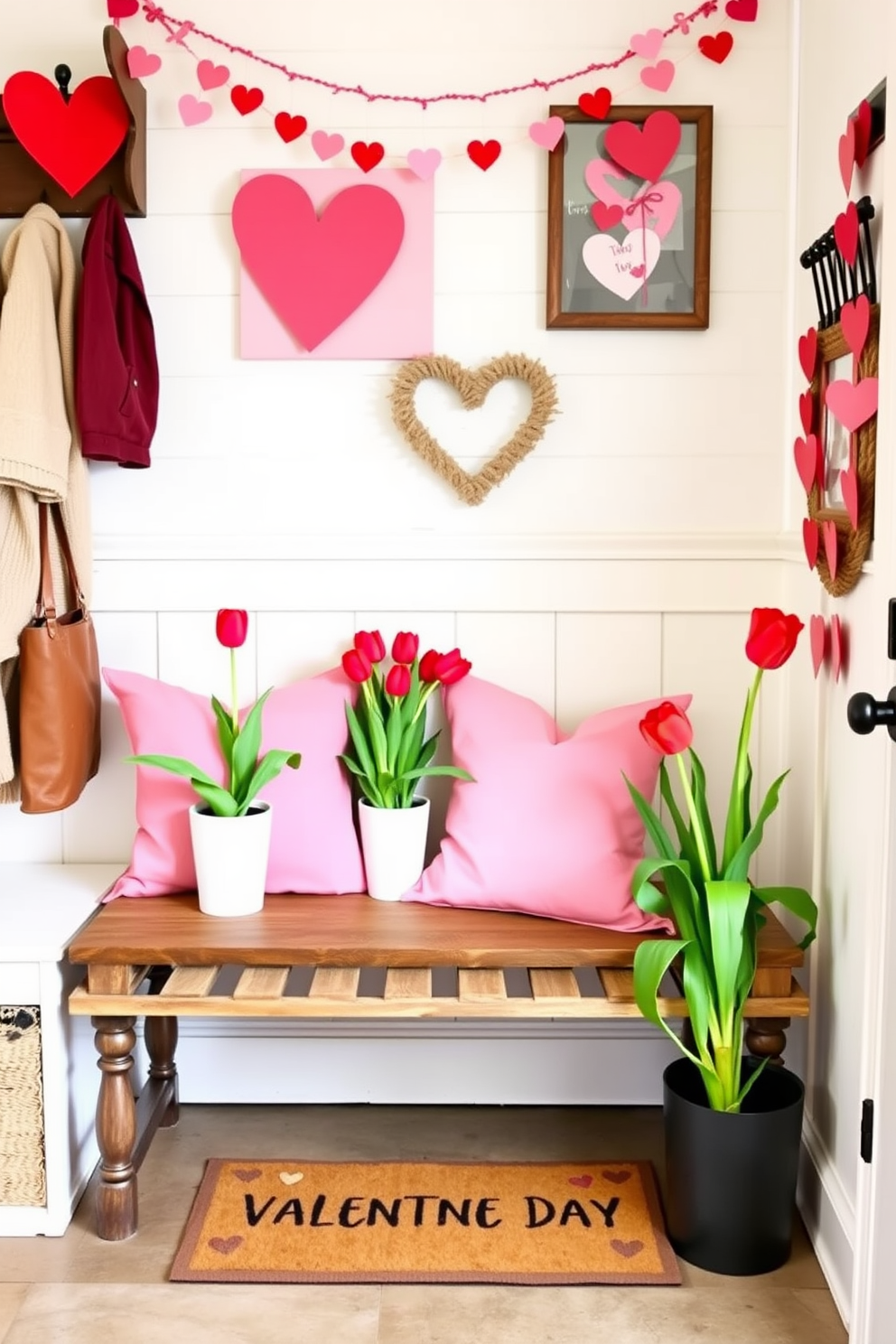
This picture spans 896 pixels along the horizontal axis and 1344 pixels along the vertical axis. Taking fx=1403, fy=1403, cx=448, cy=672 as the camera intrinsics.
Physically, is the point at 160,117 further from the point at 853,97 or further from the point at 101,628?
the point at 853,97

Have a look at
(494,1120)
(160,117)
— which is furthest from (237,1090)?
→ (160,117)

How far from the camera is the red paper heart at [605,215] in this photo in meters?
2.54

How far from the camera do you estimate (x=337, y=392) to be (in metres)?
2.61

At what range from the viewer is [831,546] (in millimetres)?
2146

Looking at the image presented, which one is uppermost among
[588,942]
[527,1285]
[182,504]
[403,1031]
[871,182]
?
[871,182]

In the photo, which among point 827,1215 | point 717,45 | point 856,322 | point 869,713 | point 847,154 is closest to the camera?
point 869,713

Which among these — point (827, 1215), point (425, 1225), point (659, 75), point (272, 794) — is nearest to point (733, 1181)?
point (827, 1215)

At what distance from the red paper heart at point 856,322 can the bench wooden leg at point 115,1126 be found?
59.6 inches

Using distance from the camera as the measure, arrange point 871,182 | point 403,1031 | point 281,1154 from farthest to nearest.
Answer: point 403,1031
point 281,1154
point 871,182

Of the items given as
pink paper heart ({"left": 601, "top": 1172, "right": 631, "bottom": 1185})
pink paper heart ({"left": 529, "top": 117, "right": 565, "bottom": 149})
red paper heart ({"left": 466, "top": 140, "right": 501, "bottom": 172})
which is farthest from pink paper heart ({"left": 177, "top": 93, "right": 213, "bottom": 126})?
pink paper heart ({"left": 601, "top": 1172, "right": 631, "bottom": 1185})

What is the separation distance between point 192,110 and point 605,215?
774 mm

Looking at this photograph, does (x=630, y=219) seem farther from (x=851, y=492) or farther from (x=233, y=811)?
(x=233, y=811)

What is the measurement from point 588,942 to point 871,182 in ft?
4.04

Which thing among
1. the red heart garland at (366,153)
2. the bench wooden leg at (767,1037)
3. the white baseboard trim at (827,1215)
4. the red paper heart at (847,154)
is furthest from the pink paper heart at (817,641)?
the red heart garland at (366,153)
